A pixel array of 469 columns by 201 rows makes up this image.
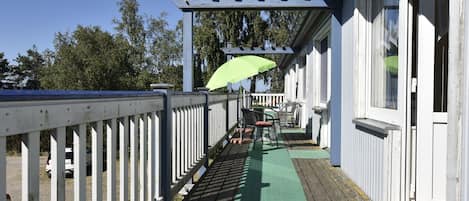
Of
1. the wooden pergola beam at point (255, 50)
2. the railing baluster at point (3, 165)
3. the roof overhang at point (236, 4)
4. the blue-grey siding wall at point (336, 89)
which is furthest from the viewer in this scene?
the wooden pergola beam at point (255, 50)

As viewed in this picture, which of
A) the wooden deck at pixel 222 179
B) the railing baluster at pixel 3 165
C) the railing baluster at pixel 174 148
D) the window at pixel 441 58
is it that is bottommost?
the wooden deck at pixel 222 179

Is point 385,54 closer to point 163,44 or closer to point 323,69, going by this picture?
point 323,69

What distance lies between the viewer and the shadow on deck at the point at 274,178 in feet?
13.7

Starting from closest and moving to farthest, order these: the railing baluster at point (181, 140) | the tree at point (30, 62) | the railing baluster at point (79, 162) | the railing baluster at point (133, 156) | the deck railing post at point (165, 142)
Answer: the railing baluster at point (79, 162) → the railing baluster at point (133, 156) → the deck railing post at point (165, 142) → the railing baluster at point (181, 140) → the tree at point (30, 62)

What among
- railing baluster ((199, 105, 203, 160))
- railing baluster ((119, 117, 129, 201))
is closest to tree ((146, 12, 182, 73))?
railing baluster ((199, 105, 203, 160))

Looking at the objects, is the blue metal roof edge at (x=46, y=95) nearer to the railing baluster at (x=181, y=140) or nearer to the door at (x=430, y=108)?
the railing baluster at (x=181, y=140)

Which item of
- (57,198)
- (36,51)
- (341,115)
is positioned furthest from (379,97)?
(36,51)

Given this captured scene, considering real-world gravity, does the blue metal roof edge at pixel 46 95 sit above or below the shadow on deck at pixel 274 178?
above

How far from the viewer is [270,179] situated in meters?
4.94

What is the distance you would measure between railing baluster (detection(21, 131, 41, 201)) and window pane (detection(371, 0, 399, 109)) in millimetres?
2825

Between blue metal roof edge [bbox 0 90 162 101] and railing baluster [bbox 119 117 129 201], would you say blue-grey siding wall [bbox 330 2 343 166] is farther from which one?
blue metal roof edge [bbox 0 90 162 101]

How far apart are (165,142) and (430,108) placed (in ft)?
6.18

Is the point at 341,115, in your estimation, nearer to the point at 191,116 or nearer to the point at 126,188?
the point at 191,116

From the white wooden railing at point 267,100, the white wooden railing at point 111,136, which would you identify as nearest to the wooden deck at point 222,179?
the white wooden railing at point 111,136
